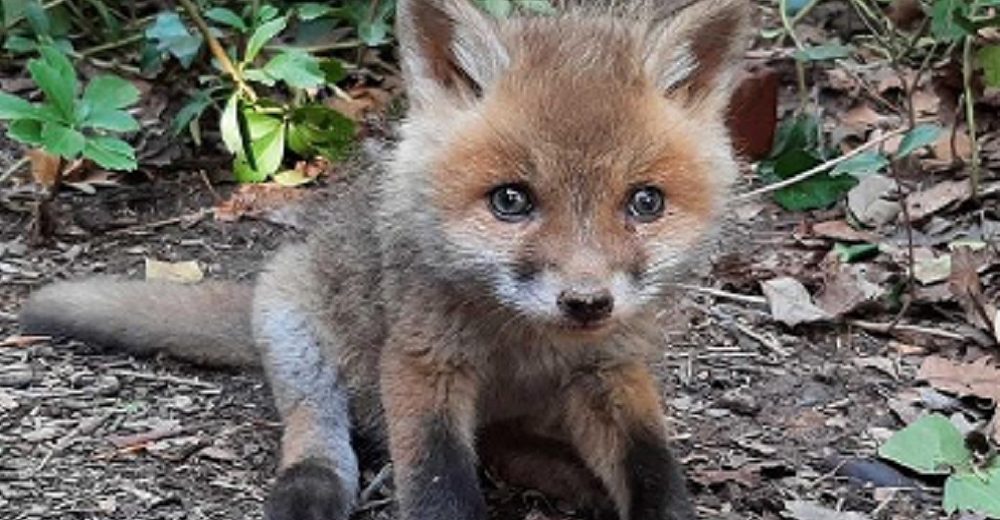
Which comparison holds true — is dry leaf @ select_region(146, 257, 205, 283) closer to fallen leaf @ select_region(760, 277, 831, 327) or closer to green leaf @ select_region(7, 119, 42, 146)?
green leaf @ select_region(7, 119, 42, 146)

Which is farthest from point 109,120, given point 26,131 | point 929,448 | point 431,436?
point 929,448

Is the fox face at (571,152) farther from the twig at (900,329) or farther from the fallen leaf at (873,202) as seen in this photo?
the fallen leaf at (873,202)

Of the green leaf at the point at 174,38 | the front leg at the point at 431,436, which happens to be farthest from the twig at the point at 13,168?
the front leg at the point at 431,436

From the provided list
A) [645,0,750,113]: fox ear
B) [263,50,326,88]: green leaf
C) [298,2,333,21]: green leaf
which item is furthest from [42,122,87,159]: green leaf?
[645,0,750,113]: fox ear

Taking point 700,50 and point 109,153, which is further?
point 109,153

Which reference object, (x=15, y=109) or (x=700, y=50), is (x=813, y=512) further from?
(x=15, y=109)

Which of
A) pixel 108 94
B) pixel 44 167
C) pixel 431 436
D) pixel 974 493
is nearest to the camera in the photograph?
pixel 974 493

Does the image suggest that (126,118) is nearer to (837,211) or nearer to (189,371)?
(189,371)
